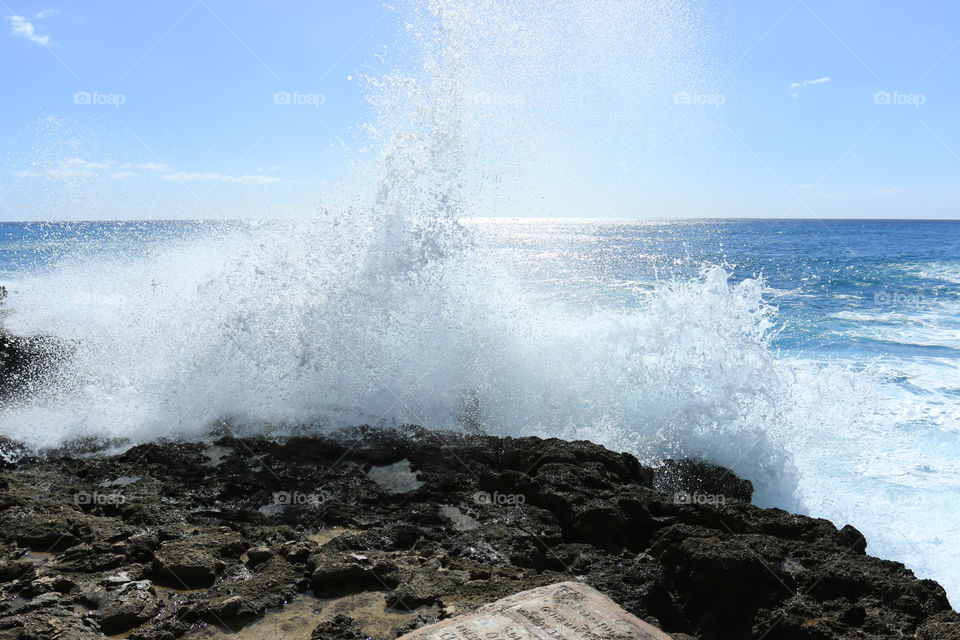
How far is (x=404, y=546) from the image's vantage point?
4.29m

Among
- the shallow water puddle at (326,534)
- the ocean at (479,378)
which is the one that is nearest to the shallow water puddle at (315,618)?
the shallow water puddle at (326,534)

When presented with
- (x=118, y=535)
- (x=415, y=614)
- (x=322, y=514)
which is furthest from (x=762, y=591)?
(x=118, y=535)

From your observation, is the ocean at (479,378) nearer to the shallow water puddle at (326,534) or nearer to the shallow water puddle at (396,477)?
the shallow water puddle at (396,477)

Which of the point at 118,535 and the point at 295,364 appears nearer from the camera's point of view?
the point at 118,535

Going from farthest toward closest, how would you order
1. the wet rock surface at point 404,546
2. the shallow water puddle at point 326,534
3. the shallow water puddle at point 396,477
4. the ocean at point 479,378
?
the ocean at point 479,378 → the shallow water puddle at point 396,477 → the shallow water puddle at point 326,534 → the wet rock surface at point 404,546

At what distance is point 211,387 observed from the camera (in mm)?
6879

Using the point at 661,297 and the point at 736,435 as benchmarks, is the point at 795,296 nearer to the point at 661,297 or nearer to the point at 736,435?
the point at 661,297

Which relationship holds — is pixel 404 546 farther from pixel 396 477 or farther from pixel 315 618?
pixel 396 477

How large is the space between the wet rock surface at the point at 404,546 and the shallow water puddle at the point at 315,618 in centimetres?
4

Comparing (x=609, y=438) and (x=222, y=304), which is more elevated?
(x=222, y=304)

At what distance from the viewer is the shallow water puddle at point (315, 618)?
3.21 m

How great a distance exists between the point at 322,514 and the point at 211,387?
2941 mm

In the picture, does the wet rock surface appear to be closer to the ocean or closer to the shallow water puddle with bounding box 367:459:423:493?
the shallow water puddle with bounding box 367:459:423:493

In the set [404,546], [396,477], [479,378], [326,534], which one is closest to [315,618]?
[404,546]
